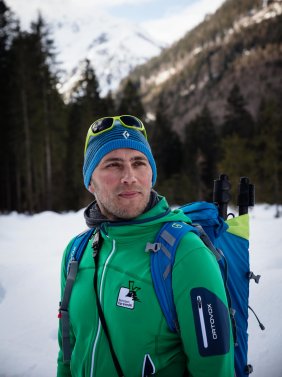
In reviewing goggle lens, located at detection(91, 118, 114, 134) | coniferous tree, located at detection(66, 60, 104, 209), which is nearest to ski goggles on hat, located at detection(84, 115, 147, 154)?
goggle lens, located at detection(91, 118, 114, 134)

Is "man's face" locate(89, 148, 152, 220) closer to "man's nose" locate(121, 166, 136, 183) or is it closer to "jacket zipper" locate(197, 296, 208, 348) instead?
"man's nose" locate(121, 166, 136, 183)

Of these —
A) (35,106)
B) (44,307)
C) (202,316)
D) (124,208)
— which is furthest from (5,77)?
(202,316)

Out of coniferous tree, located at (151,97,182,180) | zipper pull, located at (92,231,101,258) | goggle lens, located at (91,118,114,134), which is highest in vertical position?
coniferous tree, located at (151,97,182,180)

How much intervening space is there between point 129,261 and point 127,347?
0.50m

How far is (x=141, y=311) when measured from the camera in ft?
5.83

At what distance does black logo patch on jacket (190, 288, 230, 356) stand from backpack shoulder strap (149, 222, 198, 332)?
147mm

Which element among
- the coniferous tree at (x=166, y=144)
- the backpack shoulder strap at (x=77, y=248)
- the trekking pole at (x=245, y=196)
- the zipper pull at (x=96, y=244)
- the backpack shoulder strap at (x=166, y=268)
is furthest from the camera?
the coniferous tree at (x=166, y=144)

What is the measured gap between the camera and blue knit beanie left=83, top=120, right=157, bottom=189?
2.24 meters

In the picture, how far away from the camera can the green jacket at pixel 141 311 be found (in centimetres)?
168

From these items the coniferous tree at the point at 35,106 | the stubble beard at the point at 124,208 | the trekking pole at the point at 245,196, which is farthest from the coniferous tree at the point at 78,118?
the stubble beard at the point at 124,208

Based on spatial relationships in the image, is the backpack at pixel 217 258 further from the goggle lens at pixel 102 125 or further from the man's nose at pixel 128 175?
the goggle lens at pixel 102 125

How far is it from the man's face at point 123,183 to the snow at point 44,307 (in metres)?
2.74

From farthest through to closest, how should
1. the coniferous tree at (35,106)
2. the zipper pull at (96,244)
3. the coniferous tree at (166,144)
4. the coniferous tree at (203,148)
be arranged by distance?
1. the coniferous tree at (166,144)
2. the coniferous tree at (203,148)
3. the coniferous tree at (35,106)
4. the zipper pull at (96,244)

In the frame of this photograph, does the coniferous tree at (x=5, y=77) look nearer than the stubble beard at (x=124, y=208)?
No
